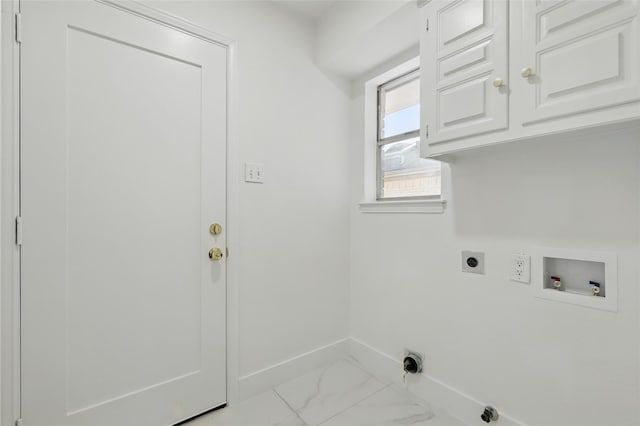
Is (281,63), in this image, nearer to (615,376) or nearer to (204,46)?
(204,46)

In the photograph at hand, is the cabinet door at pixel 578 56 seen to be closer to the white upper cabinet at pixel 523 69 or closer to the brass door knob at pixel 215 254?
the white upper cabinet at pixel 523 69

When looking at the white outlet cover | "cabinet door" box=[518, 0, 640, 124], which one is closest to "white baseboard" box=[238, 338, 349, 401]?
the white outlet cover

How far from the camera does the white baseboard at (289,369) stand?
1.76 metres

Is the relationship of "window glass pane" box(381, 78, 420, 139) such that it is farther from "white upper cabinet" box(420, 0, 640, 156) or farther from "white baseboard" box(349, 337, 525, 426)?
"white baseboard" box(349, 337, 525, 426)

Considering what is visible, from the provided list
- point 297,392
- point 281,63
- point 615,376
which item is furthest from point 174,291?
point 615,376

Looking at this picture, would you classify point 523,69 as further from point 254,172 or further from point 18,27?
point 18,27

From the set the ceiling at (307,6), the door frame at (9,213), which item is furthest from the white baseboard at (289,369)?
the ceiling at (307,6)

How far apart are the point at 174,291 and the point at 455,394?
1.55 meters

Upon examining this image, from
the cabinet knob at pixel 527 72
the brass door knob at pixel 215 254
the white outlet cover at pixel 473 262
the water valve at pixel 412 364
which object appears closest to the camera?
the cabinet knob at pixel 527 72

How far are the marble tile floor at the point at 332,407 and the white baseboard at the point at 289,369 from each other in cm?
4

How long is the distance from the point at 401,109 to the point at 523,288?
1320 millimetres

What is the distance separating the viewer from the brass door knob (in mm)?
1628

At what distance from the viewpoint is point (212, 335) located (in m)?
1.64

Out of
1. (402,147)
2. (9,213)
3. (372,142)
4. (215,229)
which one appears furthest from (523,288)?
(9,213)
